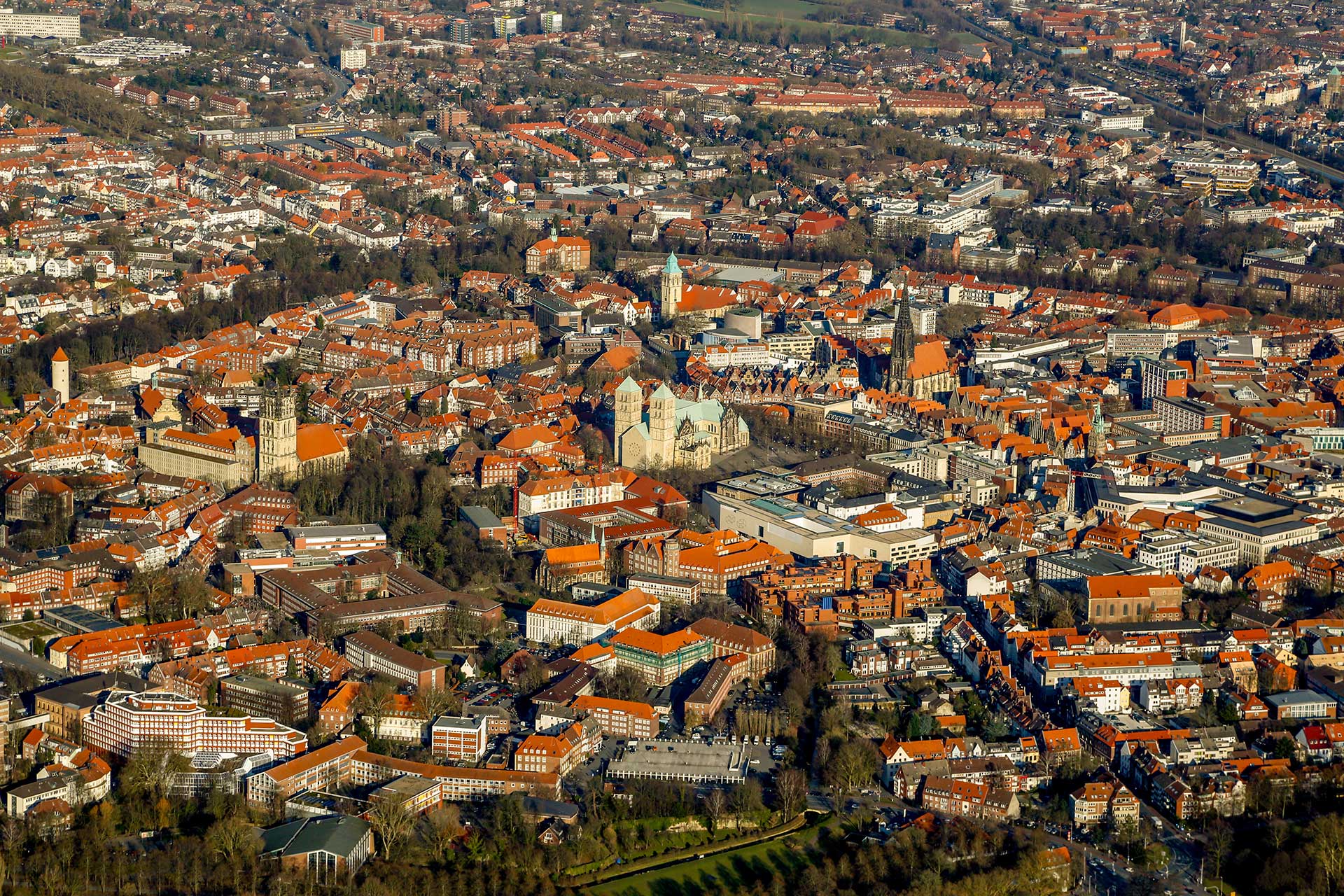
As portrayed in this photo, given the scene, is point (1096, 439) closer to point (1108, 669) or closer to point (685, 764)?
point (1108, 669)

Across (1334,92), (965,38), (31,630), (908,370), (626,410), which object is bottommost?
(31,630)

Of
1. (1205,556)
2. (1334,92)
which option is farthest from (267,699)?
(1334,92)

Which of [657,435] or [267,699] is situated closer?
[267,699]

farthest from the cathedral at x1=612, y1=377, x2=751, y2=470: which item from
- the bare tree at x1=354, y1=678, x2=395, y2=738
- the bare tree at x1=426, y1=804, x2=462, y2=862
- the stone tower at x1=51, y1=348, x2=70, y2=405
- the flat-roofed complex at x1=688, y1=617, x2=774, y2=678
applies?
the bare tree at x1=426, y1=804, x2=462, y2=862

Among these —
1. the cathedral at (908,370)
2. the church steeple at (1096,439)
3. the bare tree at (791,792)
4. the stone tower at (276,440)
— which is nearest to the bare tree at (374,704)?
the bare tree at (791,792)

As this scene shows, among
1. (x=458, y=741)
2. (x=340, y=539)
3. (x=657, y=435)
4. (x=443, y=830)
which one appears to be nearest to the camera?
(x=443, y=830)

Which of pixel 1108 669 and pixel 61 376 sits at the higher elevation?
pixel 1108 669
